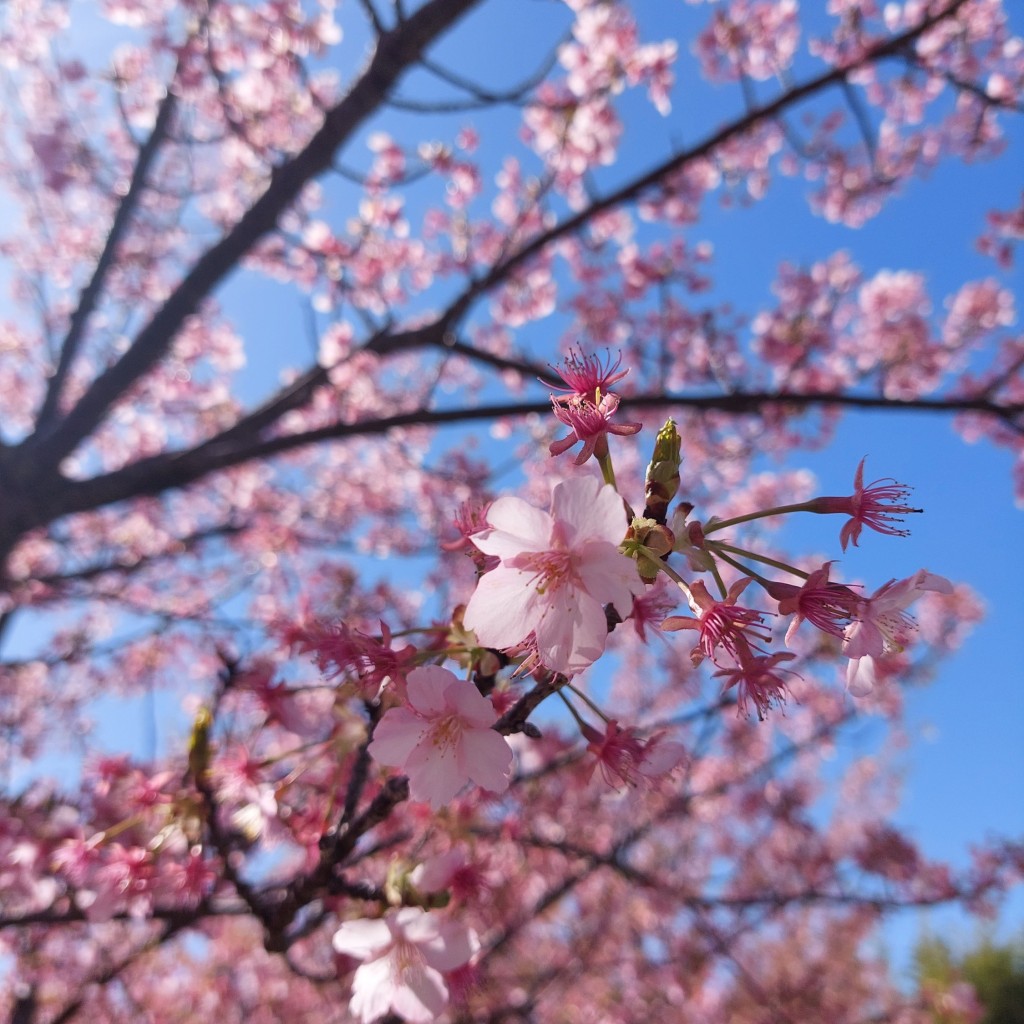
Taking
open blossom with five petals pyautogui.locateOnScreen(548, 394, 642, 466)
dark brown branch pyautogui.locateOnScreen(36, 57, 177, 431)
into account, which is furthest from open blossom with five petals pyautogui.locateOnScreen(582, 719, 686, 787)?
dark brown branch pyautogui.locateOnScreen(36, 57, 177, 431)

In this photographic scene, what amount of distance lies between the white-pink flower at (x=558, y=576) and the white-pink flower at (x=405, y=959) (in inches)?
31.1

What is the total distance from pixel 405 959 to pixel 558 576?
1057 mm

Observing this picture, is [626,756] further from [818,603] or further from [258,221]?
[258,221]

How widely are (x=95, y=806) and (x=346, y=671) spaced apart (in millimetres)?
2069

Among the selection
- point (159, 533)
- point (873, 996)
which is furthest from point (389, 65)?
point (873, 996)

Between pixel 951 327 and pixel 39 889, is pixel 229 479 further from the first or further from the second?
pixel 951 327

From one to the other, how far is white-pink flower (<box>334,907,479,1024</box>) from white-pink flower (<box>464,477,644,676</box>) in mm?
790

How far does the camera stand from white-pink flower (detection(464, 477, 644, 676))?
107 cm

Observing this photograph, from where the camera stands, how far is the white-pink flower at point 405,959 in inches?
59.5

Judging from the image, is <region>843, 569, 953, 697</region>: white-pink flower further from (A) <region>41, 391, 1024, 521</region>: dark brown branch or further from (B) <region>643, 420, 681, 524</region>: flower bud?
(A) <region>41, 391, 1024, 521</region>: dark brown branch

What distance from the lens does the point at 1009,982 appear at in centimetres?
1054

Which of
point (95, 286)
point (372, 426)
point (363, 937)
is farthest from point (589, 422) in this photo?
point (95, 286)

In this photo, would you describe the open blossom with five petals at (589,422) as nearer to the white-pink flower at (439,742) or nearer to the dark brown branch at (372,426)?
the white-pink flower at (439,742)

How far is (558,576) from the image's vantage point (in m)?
1.17
